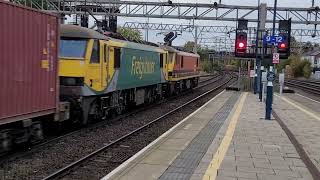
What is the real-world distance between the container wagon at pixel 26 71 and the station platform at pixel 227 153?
2.44 metres

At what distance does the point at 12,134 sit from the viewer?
1138 centimetres

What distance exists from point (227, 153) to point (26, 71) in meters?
4.34

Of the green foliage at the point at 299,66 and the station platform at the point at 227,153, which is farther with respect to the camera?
the green foliage at the point at 299,66

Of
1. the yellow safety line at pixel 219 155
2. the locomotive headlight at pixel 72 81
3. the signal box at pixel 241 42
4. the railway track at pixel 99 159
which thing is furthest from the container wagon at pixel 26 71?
the signal box at pixel 241 42

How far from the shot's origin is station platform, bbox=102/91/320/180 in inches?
376

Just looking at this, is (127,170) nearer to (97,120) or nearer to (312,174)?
(312,174)

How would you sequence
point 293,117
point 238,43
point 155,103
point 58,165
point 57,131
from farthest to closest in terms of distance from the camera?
point 238,43 → point 155,103 → point 293,117 → point 57,131 → point 58,165

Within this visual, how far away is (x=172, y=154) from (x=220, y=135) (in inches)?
135

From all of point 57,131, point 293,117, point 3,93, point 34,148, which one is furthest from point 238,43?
point 3,93

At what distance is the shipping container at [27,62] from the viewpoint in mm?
10367

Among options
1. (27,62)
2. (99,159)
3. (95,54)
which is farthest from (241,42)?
(27,62)

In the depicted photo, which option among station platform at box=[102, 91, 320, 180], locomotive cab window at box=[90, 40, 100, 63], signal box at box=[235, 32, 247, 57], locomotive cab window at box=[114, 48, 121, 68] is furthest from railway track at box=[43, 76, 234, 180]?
signal box at box=[235, 32, 247, 57]

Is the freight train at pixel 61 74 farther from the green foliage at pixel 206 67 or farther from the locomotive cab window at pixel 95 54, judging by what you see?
the green foliage at pixel 206 67

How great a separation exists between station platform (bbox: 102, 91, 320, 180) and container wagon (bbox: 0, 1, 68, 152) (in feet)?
8.01
